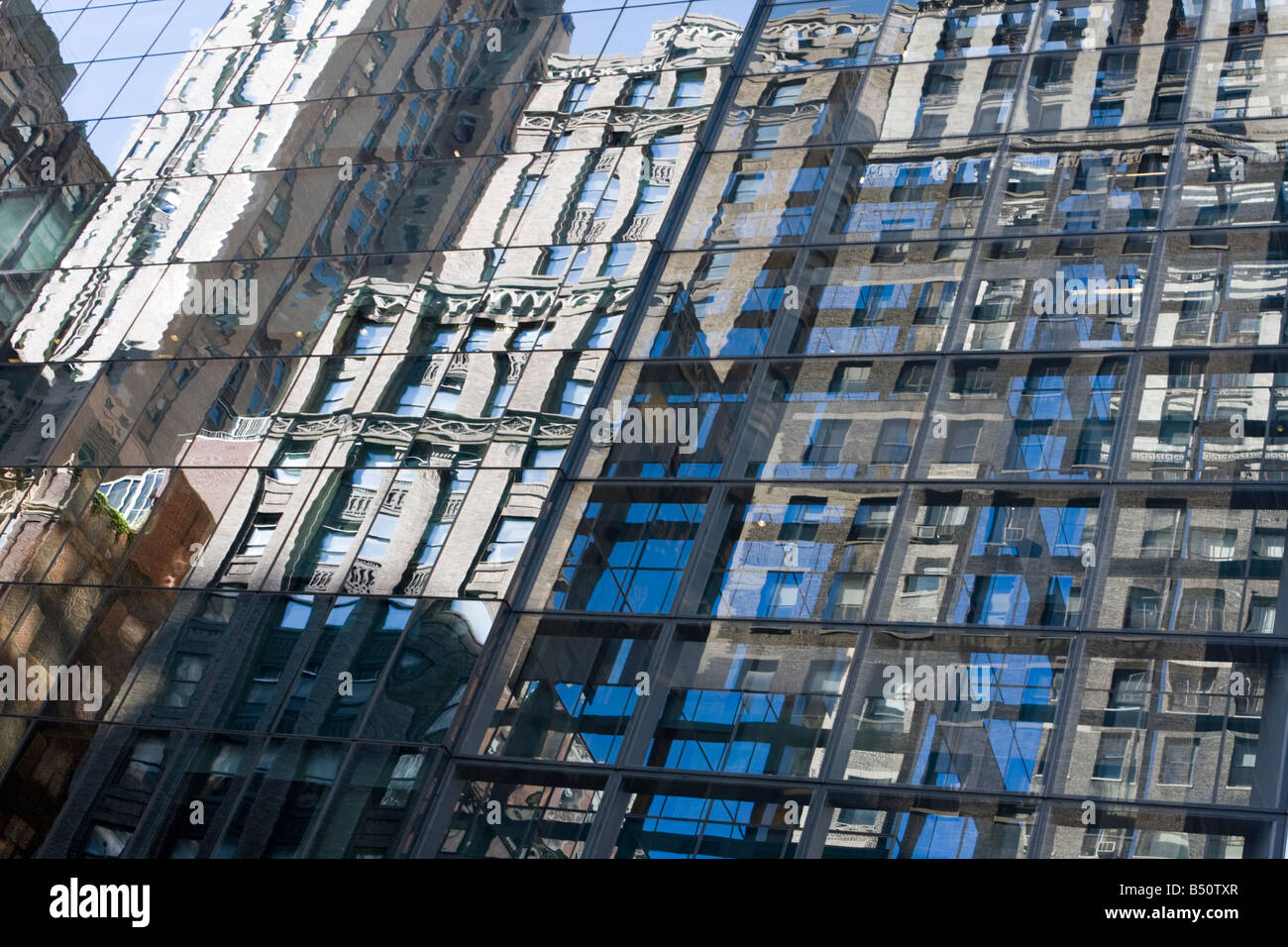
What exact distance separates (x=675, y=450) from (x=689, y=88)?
25.1 ft

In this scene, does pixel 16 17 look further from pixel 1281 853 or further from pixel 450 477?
pixel 1281 853

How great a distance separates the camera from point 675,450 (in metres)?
19.4

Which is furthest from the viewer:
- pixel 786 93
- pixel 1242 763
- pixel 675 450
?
pixel 786 93

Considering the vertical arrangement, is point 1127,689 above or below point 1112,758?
above

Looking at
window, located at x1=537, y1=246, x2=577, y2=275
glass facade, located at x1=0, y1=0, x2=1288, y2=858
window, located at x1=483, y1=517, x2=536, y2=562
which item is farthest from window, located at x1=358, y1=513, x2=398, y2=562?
window, located at x1=537, y1=246, x2=577, y2=275

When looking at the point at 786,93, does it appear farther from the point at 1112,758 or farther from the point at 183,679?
the point at 183,679

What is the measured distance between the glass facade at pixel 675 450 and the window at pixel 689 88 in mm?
69

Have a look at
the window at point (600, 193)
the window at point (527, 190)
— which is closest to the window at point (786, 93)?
the window at point (600, 193)

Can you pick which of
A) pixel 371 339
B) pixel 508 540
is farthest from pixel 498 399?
pixel 371 339

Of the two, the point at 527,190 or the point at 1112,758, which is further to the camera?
→ the point at 527,190

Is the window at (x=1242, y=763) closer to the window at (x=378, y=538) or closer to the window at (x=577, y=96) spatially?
the window at (x=378, y=538)

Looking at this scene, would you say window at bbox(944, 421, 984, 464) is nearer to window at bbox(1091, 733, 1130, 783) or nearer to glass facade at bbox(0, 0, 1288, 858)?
glass facade at bbox(0, 0, 1288, 858)
